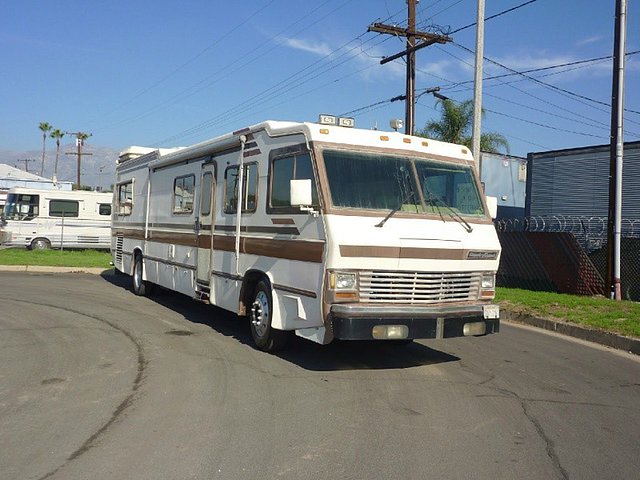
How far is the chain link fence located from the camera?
14625 millimetres

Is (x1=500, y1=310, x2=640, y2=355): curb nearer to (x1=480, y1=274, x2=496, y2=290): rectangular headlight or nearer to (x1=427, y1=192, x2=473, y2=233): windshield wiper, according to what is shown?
(x1=480, y1=274, x2=496, y2=290): rectangular headlight

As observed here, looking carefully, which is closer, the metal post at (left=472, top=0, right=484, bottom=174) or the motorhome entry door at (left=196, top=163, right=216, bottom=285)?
the motorhome entry door at (left=196, top=163, right=216, bottom=285)

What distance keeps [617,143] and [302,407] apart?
11.0m

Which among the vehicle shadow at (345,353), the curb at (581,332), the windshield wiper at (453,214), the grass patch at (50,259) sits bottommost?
the vehicle shadow at (345,353)

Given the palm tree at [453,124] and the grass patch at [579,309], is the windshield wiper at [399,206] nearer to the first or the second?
the grass patch at [579,309]

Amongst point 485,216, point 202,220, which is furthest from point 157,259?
point 485,216

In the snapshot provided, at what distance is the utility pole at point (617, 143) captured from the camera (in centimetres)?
1383

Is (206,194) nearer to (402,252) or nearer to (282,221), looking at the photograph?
(282,221)

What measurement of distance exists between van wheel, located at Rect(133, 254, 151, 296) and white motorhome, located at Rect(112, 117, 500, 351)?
463 centimetres

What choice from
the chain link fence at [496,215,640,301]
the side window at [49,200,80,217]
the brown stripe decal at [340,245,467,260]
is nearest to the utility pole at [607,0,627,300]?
the chain link fence at [496,215,640,301]

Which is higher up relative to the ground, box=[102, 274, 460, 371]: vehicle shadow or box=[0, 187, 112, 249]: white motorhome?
box=[0, 187, 112, 249]: white motorhome

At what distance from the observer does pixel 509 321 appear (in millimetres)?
12461

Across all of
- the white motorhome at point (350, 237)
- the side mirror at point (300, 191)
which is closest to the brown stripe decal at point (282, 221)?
the white motorhome at point (350, 237)

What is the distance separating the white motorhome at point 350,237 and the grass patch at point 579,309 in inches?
159
